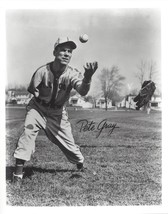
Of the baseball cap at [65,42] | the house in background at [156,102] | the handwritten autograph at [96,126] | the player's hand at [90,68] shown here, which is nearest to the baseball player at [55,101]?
the baseball cap at [65,42]

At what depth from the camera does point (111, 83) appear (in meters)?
4.25

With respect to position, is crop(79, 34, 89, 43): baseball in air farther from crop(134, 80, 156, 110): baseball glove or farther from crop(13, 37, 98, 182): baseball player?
crop(134, 80, 156, 110): baseball glove

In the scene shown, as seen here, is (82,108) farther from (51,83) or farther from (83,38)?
(83,38)

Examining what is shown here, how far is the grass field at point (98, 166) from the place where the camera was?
3.83 metres

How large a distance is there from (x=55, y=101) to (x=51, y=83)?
0.23 metres

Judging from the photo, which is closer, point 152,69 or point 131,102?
point 152,69

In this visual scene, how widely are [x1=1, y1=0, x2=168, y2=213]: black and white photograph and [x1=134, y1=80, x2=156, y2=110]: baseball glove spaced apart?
0.01 m

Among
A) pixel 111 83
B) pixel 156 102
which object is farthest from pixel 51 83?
pixel 156 102

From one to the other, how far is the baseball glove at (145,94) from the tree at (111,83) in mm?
274

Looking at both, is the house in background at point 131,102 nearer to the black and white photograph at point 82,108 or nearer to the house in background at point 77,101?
the black and white photograph at point 82,108

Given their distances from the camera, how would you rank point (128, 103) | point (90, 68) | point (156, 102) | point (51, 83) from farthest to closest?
point (128, 103) → point (156, 102) → point (51, 83) → point (90, 68)

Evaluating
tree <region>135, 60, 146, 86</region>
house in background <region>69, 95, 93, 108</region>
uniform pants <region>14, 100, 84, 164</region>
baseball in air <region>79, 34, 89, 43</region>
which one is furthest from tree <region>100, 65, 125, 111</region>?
uniform pants <region>14, 100, 84, 164</region>
